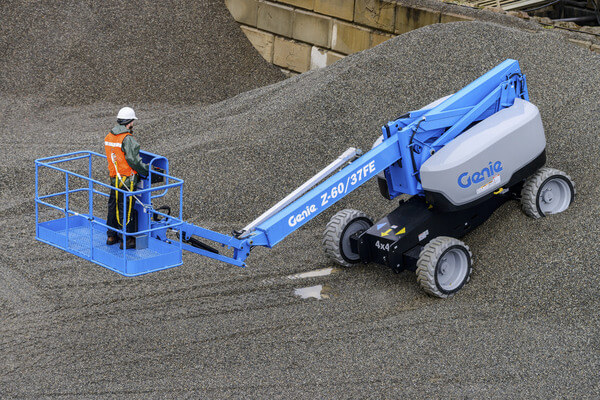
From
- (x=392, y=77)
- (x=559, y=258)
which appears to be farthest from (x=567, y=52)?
(x=559, y=258)

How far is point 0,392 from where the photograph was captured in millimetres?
6691

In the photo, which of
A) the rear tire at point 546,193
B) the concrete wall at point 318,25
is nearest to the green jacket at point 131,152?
the rear tire at point 546,193

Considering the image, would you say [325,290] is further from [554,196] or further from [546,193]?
[554,196]

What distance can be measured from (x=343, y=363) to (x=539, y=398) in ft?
5.40

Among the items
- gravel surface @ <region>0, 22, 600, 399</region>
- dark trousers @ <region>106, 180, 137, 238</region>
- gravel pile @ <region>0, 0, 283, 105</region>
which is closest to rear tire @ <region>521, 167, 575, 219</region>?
gravel surface @ <region>0, 22, 600, 399</region>

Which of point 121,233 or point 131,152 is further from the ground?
point 131,152

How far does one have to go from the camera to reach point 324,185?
25.4ft

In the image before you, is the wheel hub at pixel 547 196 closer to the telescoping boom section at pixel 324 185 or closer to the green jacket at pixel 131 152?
the telescoping boom section at pixel 324 185

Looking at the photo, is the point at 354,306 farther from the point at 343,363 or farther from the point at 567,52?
the point at 567,52

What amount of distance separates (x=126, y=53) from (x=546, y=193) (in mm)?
10261

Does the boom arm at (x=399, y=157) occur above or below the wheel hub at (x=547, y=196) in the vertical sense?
above

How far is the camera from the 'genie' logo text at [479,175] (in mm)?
8188

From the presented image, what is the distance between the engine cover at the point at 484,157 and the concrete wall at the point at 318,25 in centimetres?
507

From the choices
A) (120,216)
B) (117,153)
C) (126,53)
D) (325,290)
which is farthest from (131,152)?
(126,53)
